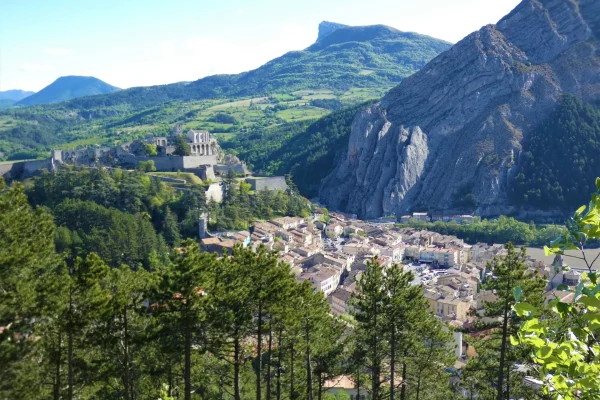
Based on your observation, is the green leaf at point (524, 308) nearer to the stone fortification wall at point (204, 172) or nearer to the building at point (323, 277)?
the building at point (323, 277)

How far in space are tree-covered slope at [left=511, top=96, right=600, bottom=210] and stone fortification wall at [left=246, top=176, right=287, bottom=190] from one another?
37548mm

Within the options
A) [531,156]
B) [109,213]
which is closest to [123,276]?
[109,213]

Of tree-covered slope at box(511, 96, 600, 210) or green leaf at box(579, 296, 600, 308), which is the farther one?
tree-covered slope at box(511, 96, 600, 210)

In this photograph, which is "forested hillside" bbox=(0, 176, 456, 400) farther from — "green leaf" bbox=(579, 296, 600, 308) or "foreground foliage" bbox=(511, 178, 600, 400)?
"green leaf" bbox=(579, 296, 600, 308)

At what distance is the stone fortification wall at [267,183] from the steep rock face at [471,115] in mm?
22805

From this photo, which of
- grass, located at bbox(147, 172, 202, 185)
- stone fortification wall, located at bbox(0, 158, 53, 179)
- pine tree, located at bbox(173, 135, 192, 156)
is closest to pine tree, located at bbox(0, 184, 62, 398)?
grass, located at bbox(147, 172, 202, 185)

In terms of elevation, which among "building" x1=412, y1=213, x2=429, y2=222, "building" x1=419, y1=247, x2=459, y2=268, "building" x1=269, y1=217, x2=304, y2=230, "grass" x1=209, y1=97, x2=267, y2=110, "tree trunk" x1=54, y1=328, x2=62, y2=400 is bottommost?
"building" x1=419, y1=247, x2=459, y2=268

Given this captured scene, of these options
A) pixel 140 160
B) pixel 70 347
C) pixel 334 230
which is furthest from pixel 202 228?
pixel 70 347

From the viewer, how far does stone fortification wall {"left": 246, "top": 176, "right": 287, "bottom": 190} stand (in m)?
62.4

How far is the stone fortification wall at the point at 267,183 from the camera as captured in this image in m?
62.4

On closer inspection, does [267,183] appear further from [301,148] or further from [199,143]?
[301,148]

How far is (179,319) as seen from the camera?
42.7 ft

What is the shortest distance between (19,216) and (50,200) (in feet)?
131

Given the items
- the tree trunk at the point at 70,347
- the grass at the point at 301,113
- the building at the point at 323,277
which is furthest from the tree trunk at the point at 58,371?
the grass at the point at 301,113
